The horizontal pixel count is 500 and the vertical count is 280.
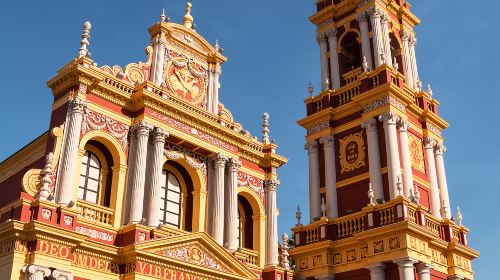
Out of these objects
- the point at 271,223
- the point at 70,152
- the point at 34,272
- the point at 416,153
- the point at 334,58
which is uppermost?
the point at 334,58

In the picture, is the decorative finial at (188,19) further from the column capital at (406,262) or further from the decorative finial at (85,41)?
the column capital at (406,262)

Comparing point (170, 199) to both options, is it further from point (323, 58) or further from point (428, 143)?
point (428, 143)

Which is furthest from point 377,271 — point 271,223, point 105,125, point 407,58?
point 407,58

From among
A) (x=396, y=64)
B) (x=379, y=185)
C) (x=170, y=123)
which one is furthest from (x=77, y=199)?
(x=396, y=64)

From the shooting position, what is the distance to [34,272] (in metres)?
16.0

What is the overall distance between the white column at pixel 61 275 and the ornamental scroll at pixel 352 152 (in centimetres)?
1220

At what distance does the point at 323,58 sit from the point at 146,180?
37.8 ft

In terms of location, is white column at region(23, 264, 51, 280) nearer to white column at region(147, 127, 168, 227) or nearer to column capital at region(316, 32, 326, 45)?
white column at region(147, 127, 168, 227)

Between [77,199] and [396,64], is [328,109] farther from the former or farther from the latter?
→ [77,199]

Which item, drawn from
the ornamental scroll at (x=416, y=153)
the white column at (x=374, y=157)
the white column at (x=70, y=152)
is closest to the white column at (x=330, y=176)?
the white column at (x=374, y=157)

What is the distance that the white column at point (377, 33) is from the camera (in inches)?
1006

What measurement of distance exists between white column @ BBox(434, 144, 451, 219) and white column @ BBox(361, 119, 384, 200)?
335cm

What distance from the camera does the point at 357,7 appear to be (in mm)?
27531

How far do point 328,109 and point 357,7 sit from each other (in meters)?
5.27
